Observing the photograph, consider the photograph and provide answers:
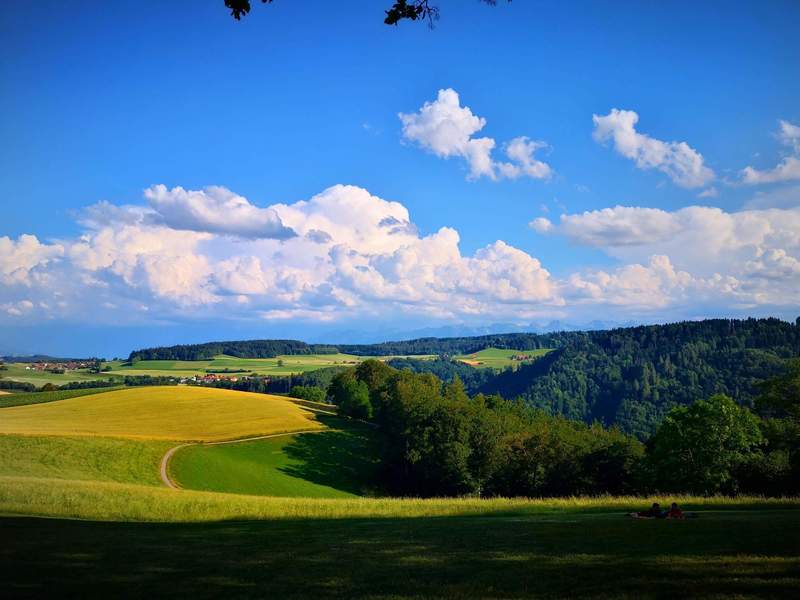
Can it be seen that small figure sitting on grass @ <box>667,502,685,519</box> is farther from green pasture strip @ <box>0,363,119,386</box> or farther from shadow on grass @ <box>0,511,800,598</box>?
green pasture strip @ <box>0,363,119,386</box>

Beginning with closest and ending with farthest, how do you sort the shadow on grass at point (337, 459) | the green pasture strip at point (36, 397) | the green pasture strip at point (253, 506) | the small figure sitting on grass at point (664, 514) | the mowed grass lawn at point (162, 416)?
the small figure sitting on grass at point (664, 514)
the green pasture strip at point (253, 506)
the mowed grass lawn at point (162, 416)
the shadow on grass at point (337, 459)
the green pasture strip at point (36, 397)

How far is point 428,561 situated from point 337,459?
7575 centimetres

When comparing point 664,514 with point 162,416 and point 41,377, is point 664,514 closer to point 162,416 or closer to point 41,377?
point 162,416

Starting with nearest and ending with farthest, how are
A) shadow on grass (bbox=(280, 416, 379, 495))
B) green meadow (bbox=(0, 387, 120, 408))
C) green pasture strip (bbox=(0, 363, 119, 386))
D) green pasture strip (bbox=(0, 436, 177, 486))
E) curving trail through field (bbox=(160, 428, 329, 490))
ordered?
green pasture strip (bbox=(0, 436, 177, 486))
curving trail through field (bbox=(160, 428, 329, 490))
shadow on grass (bbox=(280, 416, 379, 495))
green meadow (bbox=(0, 387, 120, 408))
green pasture strip (bbox=(0, 363, 119, 386))

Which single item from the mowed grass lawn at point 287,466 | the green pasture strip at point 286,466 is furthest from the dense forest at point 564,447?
the green pasture strip at point 286,466

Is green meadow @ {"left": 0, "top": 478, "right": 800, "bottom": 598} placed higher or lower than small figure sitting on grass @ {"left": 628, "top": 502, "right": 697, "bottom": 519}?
higher

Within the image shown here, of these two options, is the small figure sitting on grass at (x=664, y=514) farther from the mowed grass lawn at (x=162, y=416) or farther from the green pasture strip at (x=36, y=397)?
the green pasture strip at (x=36, y=397)

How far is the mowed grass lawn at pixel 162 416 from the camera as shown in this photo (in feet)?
263

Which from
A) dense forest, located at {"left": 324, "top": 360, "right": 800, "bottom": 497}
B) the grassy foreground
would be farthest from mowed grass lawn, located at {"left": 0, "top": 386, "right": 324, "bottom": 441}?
the grassy foreground

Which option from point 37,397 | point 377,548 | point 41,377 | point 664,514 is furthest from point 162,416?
point 41,377

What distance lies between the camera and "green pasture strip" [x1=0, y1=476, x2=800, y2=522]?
100 feet

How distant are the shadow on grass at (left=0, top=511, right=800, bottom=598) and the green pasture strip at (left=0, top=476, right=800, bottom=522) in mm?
8528

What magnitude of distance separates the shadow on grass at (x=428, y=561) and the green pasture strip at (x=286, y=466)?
47697mm

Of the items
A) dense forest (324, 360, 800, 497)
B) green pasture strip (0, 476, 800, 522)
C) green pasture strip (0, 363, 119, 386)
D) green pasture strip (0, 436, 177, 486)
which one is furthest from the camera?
green pasture strip (0, 363, 119, 386)
